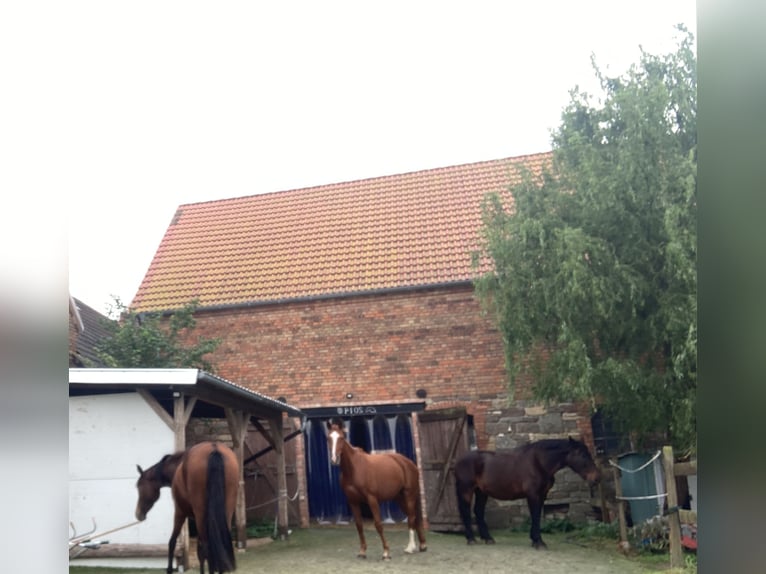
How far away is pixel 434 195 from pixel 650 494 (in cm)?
175

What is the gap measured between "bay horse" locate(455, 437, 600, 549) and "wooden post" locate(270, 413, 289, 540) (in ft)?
2.83

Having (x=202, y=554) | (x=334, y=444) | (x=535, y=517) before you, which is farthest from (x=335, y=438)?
(x=535, y=517)

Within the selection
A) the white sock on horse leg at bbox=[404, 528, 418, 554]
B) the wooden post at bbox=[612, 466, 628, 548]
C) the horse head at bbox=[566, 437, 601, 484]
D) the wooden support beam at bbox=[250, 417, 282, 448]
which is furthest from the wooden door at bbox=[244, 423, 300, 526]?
the wooden post at bbox=[612, 466, 628, 548]

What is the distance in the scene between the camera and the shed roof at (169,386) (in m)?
3.07

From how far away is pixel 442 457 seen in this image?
3625 mm

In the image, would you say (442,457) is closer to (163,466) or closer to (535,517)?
(535,517)

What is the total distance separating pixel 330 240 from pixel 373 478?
1.23 m

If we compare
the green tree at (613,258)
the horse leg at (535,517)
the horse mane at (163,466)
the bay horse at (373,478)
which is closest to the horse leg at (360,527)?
the bay horse at (373,478)

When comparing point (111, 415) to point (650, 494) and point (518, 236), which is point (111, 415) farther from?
point (650, 494)

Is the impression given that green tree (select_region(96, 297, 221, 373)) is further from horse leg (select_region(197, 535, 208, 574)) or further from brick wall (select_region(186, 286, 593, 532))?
horse leg (select_region(197, 535, 208, 574))

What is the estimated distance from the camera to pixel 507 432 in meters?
3.59

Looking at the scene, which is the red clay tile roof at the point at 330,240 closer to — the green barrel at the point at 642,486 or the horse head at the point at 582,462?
the horse head at the point at 582,462
